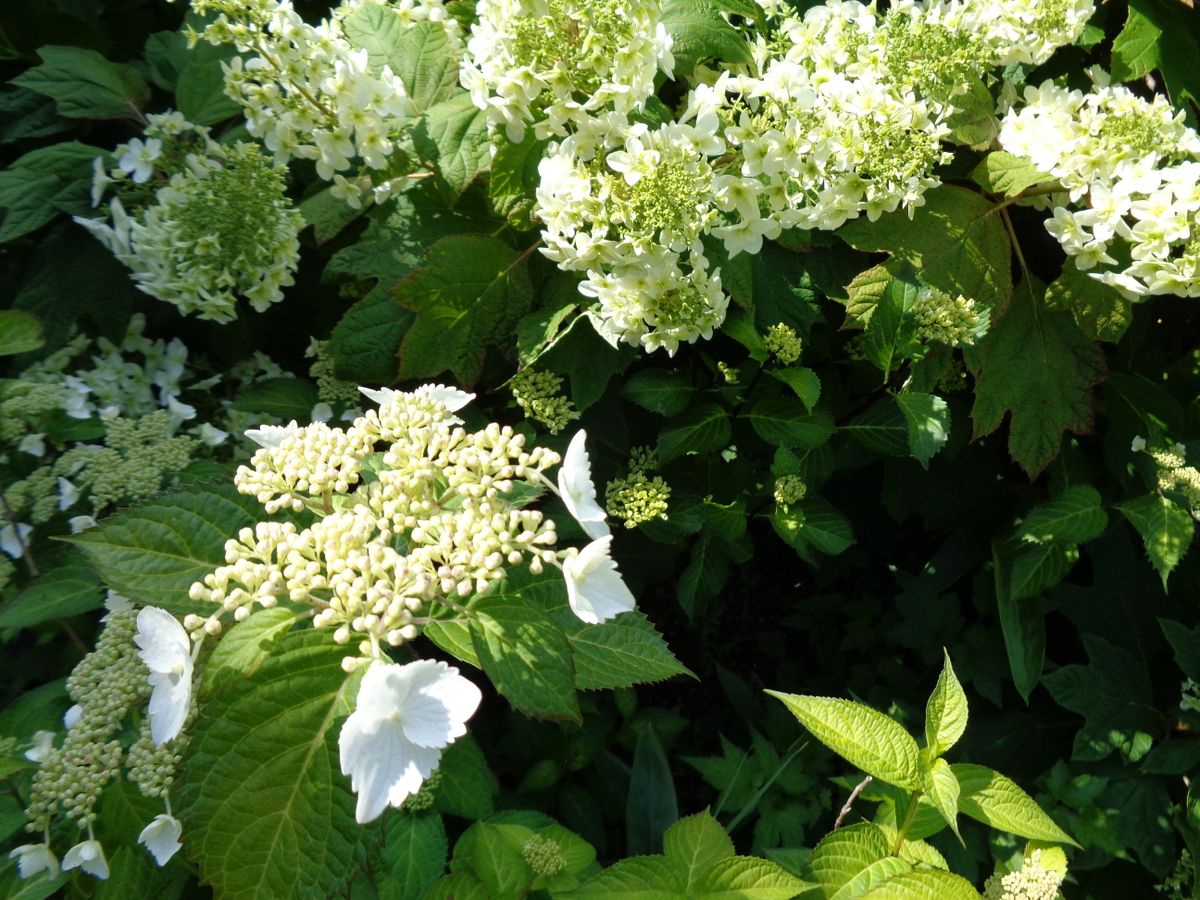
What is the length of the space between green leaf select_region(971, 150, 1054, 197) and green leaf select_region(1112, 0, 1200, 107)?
1.06ft

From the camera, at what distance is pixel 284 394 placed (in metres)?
1.88

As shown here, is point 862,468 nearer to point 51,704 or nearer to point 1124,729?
point 1124,729

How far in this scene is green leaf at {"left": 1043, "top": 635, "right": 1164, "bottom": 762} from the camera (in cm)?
208

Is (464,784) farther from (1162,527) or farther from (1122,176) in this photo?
(1122,176)

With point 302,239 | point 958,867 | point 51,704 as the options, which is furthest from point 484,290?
point 958,867

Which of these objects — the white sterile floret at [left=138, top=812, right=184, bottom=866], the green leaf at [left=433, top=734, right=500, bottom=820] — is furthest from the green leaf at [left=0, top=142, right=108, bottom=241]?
the green leaf at [left=433, top=734, right=500, bottom=820]

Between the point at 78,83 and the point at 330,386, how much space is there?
79cm

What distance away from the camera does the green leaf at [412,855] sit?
1511mm

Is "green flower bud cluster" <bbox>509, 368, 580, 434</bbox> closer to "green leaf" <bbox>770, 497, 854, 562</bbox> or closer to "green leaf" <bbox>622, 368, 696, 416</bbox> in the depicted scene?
"green leaf" <bbox>622, 368, 696, 416</bbox>

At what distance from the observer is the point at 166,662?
99 cm

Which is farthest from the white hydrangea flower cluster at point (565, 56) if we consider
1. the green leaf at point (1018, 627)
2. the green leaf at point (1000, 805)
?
the green leaf at point (1018, 627)

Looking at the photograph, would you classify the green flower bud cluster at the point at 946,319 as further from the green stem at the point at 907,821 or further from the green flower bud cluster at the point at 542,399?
the green stem at the point at 907,821

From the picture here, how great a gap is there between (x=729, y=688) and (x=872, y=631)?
411 millimetres

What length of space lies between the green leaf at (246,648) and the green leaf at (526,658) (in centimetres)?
23
